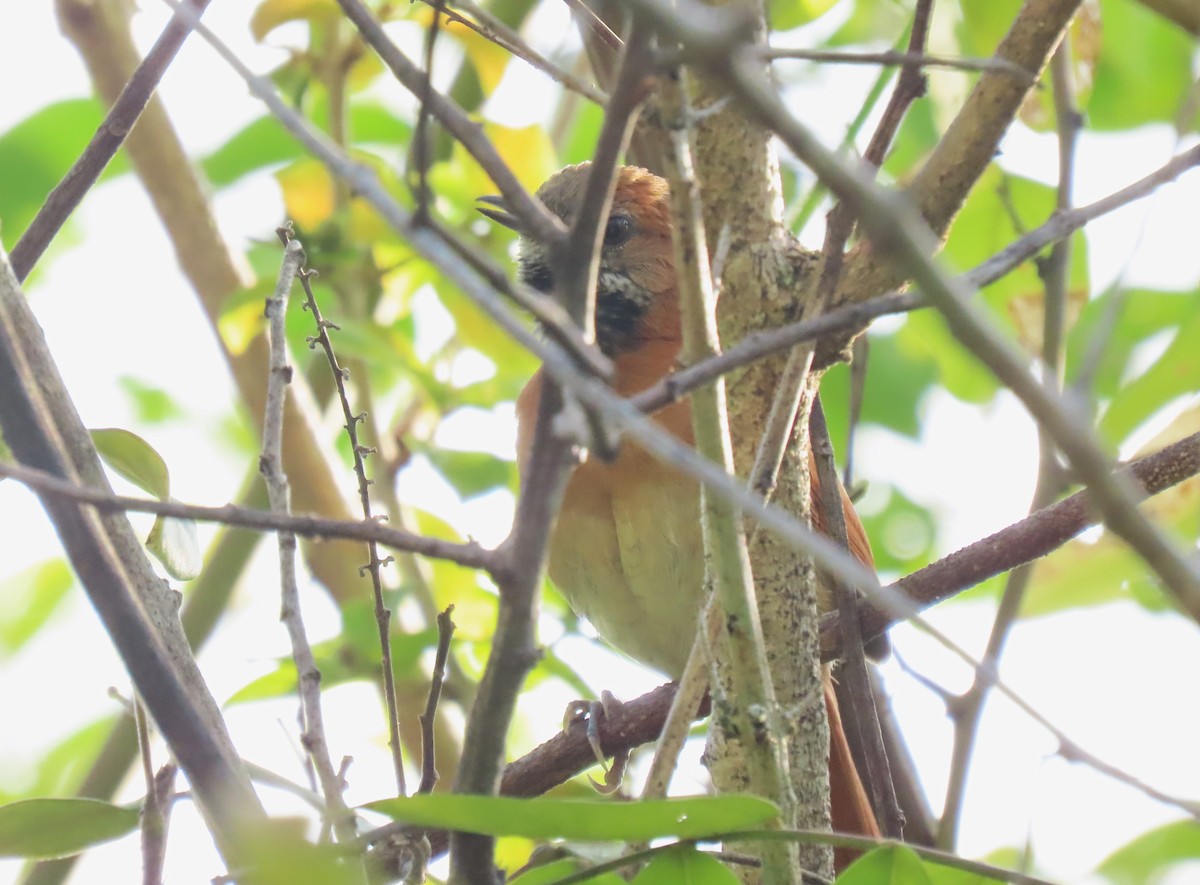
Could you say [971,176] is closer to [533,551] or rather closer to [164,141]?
[533,551]

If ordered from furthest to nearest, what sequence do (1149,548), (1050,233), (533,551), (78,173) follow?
(78,173), (1050,233), (533,551), (1149,548)

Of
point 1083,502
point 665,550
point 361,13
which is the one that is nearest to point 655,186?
point 665,550

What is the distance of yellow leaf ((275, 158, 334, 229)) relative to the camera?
13.9 ft

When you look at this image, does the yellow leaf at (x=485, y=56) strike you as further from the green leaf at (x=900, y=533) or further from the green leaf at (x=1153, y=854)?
the green leaf at (x=1153, y=854)

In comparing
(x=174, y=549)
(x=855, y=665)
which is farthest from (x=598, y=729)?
(x=174, y=549)

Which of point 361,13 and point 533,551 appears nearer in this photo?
point 533,551

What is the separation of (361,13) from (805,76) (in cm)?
376

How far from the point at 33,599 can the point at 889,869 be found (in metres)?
4.16

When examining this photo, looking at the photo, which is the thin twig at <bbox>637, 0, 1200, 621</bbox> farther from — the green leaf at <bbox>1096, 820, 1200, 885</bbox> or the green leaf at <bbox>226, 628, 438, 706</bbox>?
the green leaf at <bbox>226, 628, 438, 706</bbox>

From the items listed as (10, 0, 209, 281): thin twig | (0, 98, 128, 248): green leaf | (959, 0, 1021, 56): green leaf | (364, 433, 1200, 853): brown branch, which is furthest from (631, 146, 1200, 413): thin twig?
(0, 98, 128, 248): green leaf

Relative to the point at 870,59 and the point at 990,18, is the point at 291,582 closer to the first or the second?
the point at 870,59

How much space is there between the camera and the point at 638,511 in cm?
356

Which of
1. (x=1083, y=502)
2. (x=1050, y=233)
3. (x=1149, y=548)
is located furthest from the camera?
(x=1083, y=502)

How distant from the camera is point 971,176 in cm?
203
